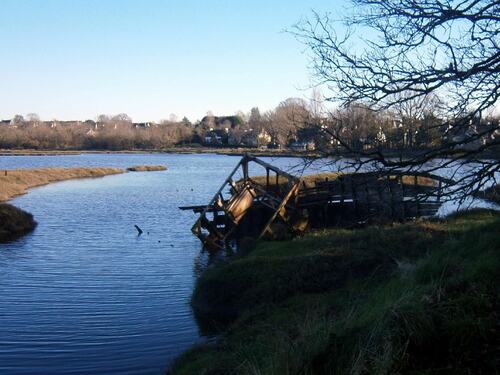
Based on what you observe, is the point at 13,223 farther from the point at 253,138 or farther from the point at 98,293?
the point at 253,138

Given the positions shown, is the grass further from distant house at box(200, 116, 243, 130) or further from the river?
distant house at box(200, 116, 243, 130)

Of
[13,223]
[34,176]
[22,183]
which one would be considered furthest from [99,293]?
[34,176]

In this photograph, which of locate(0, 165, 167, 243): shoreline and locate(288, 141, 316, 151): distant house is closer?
locate(288, 141, 316, 151): distant house

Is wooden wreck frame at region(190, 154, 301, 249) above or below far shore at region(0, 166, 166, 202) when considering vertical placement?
above

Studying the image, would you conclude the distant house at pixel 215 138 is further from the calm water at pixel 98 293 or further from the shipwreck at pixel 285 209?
the shipwreck at pixel 285 209

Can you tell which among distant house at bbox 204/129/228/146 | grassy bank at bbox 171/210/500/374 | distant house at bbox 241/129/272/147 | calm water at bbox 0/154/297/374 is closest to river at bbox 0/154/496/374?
calm water at bbox 0/154/297/374

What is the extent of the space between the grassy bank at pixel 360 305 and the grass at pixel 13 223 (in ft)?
42.8

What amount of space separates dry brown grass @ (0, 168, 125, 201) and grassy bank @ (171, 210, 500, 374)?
31756mm

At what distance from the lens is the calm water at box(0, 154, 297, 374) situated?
1179 cm

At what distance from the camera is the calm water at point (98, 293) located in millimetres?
11789

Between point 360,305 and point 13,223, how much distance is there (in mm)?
22407

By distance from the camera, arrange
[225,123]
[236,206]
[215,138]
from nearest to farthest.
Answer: [236,206] < [215,138] < [225,123]

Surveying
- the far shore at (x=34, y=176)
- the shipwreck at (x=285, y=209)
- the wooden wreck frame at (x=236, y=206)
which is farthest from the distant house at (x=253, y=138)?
the wooden wreck frame at (x=236, y=206)

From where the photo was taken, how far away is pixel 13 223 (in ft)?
91.2
